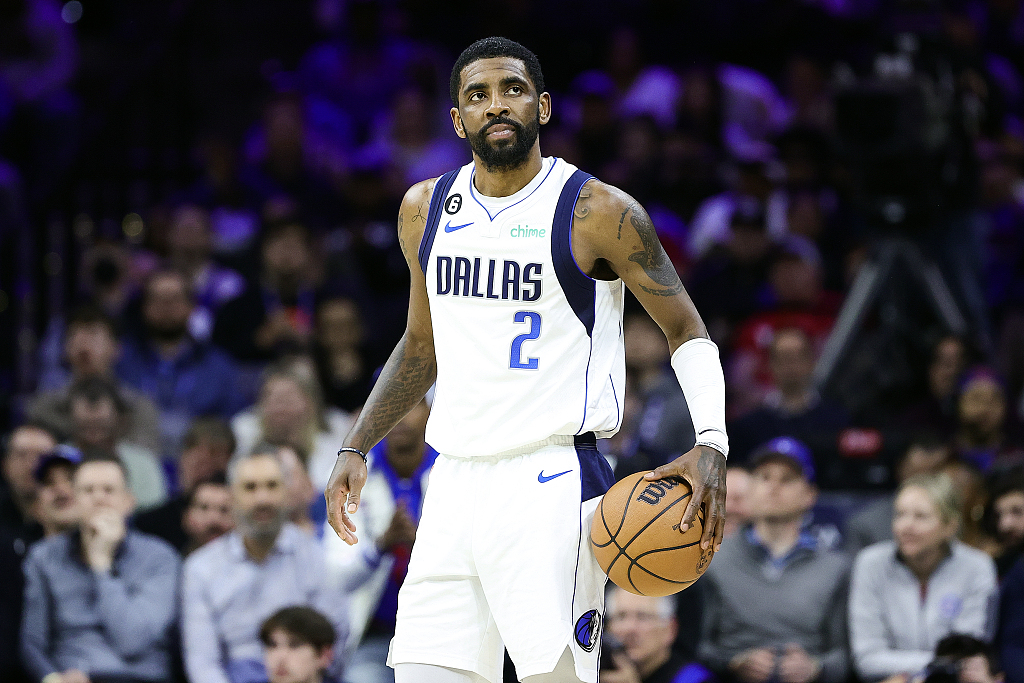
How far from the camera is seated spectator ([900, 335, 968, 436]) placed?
7836 mm

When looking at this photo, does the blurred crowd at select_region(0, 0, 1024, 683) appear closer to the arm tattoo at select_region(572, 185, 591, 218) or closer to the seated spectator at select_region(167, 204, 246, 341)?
the seated spectator at select_region(167, 204, 246, 341)

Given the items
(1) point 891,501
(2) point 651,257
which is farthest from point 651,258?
(1) point 891,501

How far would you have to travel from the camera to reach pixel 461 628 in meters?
3.70

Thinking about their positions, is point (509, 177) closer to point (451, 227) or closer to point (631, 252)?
point (451, 227)

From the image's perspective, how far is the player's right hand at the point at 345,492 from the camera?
12.8 feet

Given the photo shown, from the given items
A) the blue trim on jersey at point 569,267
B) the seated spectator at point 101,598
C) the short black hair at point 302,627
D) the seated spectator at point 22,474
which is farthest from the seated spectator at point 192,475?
the blue trim on jersey at point 569,267

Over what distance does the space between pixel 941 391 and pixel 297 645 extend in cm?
415

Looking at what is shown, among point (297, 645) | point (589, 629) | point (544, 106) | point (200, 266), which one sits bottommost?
point (297, 645)

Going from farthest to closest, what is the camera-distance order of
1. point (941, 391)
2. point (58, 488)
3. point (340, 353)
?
point (340, 353), point (941, 391), point (58, 488)

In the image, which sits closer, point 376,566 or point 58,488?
point 376,566

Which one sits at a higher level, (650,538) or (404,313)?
(404,313)

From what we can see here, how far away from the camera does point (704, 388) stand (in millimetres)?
3697

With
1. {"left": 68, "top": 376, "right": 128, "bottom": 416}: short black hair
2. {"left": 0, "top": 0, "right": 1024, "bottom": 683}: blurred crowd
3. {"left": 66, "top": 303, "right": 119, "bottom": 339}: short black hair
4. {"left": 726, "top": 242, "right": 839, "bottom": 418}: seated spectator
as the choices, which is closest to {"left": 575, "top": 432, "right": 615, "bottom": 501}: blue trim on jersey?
{"left": 0, "top": 0, "right": 1024, "bottom": 683}: blurred crowd

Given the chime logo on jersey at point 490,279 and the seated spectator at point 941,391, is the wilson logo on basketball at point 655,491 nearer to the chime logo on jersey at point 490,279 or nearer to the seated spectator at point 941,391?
the chime logo on jersey at point 490,279
